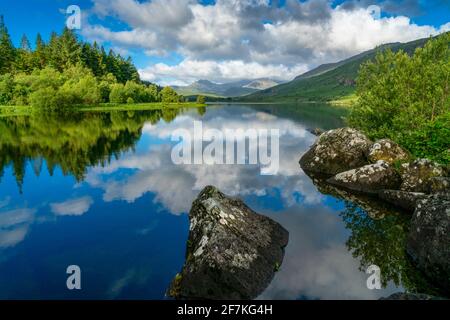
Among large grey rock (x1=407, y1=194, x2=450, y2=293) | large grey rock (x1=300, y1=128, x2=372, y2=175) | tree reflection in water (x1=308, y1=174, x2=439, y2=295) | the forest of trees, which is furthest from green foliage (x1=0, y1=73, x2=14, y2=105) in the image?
Result: large grey rock (x1=407, y1=194, x2=450, y2=293)

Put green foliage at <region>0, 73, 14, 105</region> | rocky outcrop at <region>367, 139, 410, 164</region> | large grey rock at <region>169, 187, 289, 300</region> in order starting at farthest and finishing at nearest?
green foliage at <region>0, 73, 14, 105</region>, rocky outcrop at <region>367, 139, 410, 164</region>, large grey rock at <region>169, 187, 289, 300</region>

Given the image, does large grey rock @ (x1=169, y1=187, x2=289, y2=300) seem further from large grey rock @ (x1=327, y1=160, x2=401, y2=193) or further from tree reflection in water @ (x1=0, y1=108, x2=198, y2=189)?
tree reflection in water @ (x1=0, y1=108, x2=198, y2=189)

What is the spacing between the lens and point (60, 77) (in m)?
128

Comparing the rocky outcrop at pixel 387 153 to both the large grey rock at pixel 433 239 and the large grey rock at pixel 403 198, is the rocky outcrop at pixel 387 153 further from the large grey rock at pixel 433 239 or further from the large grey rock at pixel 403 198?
the large grey rock at pixel 433 239

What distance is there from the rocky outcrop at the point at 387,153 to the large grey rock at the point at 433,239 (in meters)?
12.6

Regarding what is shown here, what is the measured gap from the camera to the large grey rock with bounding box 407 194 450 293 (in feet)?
41.0

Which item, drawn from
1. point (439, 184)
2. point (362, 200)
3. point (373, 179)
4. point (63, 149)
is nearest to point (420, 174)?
point (439, 184)

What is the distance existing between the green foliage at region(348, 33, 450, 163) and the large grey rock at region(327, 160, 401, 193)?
6.98 meters

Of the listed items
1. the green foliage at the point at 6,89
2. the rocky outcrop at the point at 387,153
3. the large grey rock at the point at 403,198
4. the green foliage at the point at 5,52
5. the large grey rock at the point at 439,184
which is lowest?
the large grey rock at the point at 403,198

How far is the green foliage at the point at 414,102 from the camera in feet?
98.9

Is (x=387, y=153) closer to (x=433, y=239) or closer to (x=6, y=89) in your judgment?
(x=433, y=239)

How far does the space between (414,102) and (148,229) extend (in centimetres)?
3304

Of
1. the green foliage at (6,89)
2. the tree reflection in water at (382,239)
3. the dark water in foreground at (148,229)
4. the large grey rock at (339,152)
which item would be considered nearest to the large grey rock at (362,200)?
the tree reflection in water at (382,239)
